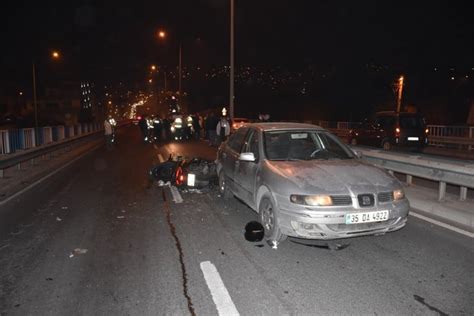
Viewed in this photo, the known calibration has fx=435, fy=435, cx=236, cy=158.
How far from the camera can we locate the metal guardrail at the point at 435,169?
7155 millimetres

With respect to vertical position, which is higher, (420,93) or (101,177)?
(420,93)

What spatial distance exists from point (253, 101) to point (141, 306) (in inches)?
2492

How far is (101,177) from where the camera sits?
12422 millimetres

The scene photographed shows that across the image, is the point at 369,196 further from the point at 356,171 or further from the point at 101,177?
the point at 101,177

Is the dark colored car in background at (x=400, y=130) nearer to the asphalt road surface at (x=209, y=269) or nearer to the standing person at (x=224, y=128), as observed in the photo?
the standing person at (x=224, y=128)

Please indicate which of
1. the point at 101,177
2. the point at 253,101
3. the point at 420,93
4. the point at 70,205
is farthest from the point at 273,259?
the point at 253,101

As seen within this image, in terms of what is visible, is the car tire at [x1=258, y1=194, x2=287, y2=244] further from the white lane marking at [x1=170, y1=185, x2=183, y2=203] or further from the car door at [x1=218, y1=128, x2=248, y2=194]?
the white lane marking at [x1=170, y1=185, x2=183, y2=203]

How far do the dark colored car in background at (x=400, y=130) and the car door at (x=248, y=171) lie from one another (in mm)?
12289

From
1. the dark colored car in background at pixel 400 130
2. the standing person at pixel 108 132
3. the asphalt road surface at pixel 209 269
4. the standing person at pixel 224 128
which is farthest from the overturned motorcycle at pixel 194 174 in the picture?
the standing person at pixel 108 132

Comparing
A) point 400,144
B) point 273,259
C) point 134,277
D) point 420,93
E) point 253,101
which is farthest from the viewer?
point 253,101

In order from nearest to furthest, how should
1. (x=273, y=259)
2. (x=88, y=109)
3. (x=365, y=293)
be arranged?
(x=365, y=293) < (x=273, y=259) < (x=88, y=109)

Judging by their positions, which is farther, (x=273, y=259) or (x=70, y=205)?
(x=70, y=205)

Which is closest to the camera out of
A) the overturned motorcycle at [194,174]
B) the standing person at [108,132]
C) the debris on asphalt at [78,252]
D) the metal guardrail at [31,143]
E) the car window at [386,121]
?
the debris on asphalt at [78,252]

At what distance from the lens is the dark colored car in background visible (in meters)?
18.1
